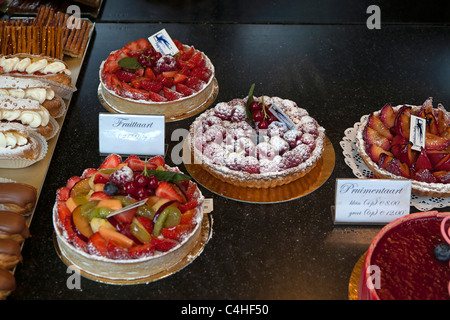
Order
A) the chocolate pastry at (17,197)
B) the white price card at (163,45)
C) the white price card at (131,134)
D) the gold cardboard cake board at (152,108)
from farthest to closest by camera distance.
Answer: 1. the white price card at (163,45)
2. the gold cardboard cake board at (152,108)
3. the white price card at (131,134)
4. the chocolate pastry at (17,197)

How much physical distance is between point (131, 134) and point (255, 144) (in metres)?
0.55

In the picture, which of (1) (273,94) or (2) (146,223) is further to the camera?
(1) (273,94)

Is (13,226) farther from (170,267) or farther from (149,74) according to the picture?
(149,74)

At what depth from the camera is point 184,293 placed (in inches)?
69.9

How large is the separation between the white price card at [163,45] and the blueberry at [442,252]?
Answer: 1.72 meters

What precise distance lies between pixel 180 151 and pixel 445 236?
1.21 meters

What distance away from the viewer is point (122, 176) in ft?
6.13

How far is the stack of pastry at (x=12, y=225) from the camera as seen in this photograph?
1.71m

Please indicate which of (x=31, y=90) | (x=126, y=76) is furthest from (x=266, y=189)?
(x=31, y=90)

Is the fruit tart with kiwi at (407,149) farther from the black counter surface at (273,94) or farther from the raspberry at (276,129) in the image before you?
the raspberry at (276,129)

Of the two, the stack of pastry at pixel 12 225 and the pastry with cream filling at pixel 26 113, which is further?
the pastry with cream filling at pixel 26 113

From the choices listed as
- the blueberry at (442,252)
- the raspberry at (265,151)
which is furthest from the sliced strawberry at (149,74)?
the blueberry at (442,252)
